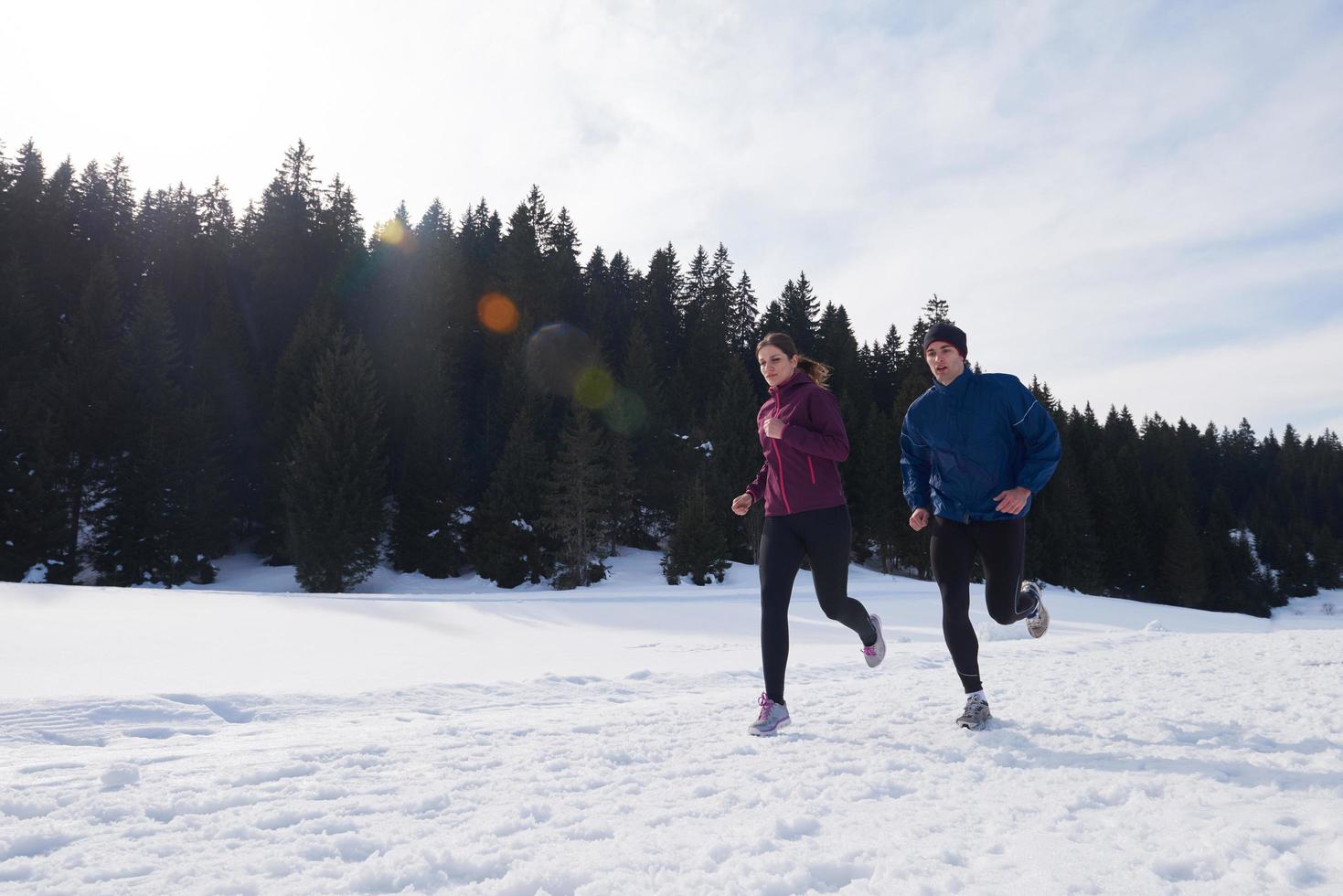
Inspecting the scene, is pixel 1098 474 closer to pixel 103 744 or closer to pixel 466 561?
pixel 466 561

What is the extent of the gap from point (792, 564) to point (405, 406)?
120 ft

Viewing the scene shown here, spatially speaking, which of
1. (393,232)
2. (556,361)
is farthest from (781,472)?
(393,232)

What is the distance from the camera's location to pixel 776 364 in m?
4.19

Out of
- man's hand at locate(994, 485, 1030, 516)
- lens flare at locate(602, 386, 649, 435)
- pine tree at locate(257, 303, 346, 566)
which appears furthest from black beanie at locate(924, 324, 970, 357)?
lens flare at locate(602, 386, 649, 435)

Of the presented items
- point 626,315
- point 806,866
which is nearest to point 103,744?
point 806,866

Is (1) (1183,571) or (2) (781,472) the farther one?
(1) (1183,571)

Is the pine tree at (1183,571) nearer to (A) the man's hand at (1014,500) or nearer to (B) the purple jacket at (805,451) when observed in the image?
(A) the man's hand at (1014,500)

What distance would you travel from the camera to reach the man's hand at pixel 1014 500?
3.68 m

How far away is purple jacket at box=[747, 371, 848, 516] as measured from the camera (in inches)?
156

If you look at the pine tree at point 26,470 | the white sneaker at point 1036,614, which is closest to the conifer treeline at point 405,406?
the pine tree at point 26,470

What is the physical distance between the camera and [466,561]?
111 ft

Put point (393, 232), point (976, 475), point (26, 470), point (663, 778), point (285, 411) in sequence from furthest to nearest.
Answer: point (393, 232)
point (285, 411)
point (26, 470)
point (976, 475)
point (663, 778)

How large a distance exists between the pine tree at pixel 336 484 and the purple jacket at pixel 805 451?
28.0 meters

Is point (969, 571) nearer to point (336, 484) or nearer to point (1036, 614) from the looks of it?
point (1036, 614)
